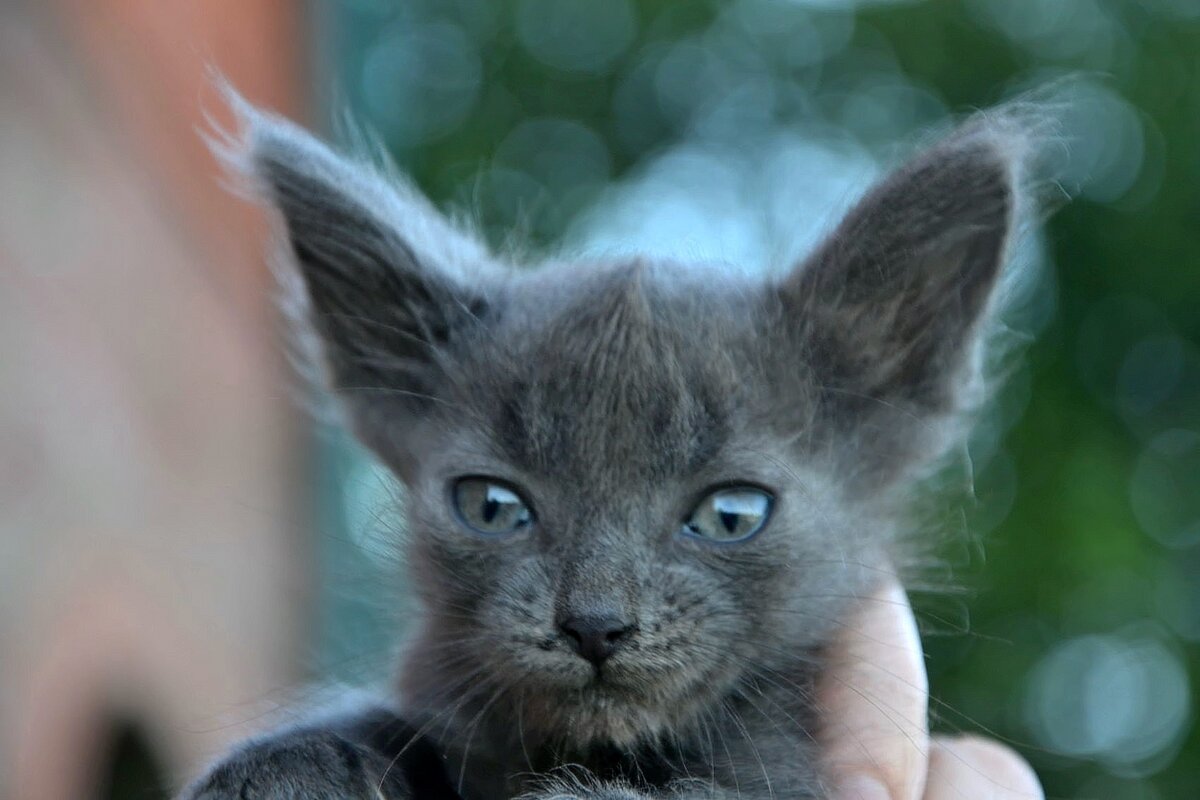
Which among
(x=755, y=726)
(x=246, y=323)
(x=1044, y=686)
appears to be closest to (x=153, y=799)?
(x=246, y=323)

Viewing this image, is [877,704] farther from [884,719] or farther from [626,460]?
[626,460]

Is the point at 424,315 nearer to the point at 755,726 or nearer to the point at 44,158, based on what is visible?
the point at 755,726

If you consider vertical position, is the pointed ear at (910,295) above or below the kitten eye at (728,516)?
above

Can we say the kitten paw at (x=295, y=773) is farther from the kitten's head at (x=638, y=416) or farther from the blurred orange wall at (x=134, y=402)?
the blurred orange wall at (x=134, y=402)

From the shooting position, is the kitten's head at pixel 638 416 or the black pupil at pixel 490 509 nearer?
the kitten's head at pixel 638 416

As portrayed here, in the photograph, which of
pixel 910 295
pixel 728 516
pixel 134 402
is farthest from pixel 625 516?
pixel 134 402

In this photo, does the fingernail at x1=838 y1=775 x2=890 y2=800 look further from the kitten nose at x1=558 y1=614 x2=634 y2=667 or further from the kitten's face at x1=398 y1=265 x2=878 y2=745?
the kitten nose at x1=558 y1=614 x2=634 y2=667

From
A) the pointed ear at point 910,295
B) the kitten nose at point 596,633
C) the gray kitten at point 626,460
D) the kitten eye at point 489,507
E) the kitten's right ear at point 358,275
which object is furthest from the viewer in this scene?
the kitten's right ear at point 358,275

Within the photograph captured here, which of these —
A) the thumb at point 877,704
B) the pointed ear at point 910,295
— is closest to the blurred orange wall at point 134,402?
the thumb at point 877,704
